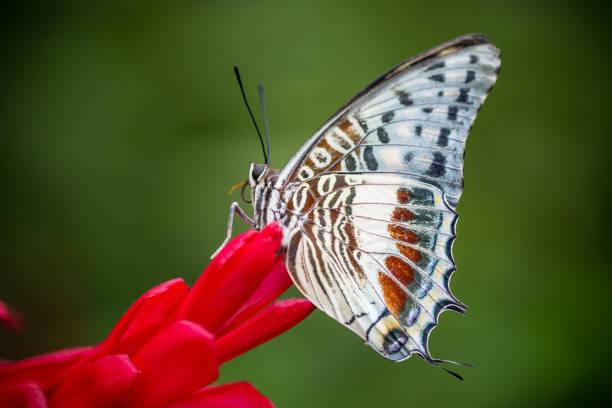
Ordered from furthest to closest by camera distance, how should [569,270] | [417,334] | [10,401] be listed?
[569,270], [417,334], [10,401]

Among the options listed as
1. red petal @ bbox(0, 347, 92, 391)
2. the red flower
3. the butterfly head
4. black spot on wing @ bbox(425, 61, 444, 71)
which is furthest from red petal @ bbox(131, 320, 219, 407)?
→ black spot on wing @ bbox(425, 61, 444, 71)

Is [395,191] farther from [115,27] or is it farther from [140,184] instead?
[115,27]

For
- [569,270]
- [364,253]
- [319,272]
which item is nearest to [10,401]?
[319,272]

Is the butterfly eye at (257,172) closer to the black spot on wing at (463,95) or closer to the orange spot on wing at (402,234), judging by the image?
the orange spot on wing at (402,234)

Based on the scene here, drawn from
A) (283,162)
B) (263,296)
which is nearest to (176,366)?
(263,296)

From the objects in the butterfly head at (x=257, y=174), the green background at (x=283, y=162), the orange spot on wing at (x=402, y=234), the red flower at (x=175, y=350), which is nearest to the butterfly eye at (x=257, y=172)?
the butterfly head at (x=257, y=174)

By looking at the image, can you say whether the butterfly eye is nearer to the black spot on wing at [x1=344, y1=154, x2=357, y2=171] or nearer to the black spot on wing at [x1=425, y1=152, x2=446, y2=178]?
the black spot on wing at [x1=344, y1=154, x2=357, y2=171]
